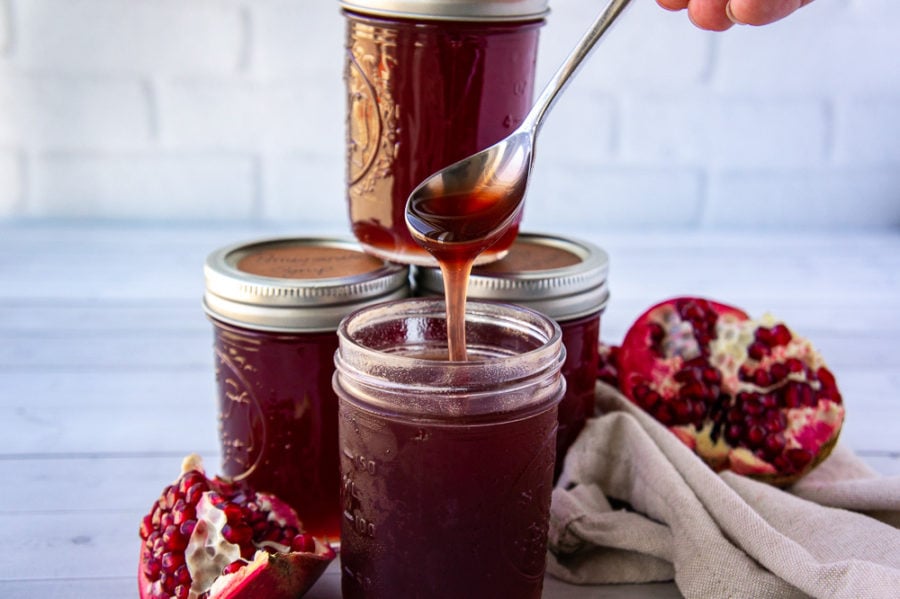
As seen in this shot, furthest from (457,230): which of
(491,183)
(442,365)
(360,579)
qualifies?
(360,579)

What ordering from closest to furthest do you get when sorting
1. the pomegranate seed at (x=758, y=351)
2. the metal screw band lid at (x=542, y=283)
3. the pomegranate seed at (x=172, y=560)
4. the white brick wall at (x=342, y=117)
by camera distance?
the pomegranate seed at (x=172, y=560), the metal screw band lid at (x=542, y=283), the pomegranate seed at (x=758, y=351), the white brick wall at (x=342, y=117)

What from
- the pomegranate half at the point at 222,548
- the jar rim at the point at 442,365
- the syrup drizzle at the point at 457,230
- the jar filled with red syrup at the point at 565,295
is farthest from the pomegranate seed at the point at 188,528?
the jar filled with red syrup at the point at 565,295

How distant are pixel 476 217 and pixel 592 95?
1561 mm

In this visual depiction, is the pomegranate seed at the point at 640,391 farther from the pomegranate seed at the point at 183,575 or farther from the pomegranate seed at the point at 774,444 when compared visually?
the pomegranate seed at the point at 183,575

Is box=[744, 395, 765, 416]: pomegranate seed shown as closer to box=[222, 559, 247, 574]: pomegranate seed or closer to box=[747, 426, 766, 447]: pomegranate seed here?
box=[747, 426, 766, 447]: pomegranate seed

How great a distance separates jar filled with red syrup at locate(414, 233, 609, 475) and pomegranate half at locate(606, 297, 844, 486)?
3.8 inches

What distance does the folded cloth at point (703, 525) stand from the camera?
1.14 meters

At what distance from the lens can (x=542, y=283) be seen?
1310mm

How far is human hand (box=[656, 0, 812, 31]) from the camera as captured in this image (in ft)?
3.63

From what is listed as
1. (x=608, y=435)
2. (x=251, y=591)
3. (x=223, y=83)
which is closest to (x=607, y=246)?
(x=223, y=83)

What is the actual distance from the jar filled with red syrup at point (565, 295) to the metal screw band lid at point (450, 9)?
0.30m

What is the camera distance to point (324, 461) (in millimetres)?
1249

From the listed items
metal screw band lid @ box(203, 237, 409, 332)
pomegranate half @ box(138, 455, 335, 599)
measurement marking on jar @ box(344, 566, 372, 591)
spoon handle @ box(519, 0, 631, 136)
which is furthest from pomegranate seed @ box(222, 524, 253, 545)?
spoon handle @ box(519, 0, 631, 136)

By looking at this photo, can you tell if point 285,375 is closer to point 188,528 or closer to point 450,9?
point 188,528
